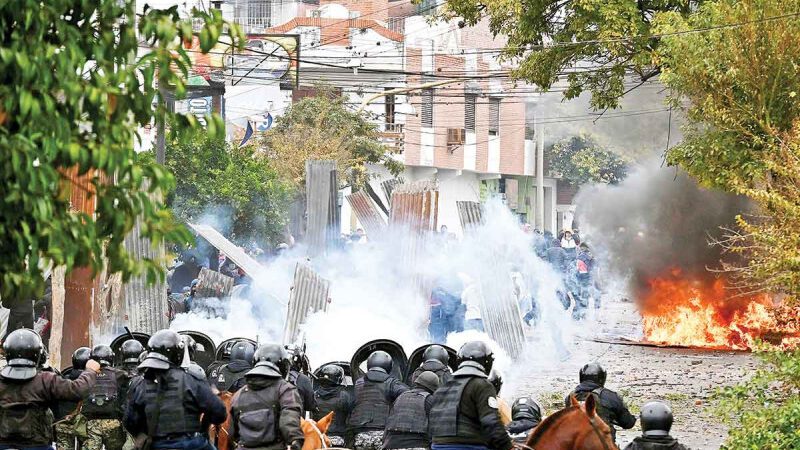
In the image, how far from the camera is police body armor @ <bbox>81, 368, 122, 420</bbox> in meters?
12.1

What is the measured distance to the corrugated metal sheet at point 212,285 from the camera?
24469 millimetres

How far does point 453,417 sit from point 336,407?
367 cm

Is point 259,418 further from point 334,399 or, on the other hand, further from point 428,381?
point 334,399

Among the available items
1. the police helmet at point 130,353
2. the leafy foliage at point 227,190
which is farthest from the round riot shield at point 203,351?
the leafy foliage at point 227,190

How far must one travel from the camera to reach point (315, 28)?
4962cm

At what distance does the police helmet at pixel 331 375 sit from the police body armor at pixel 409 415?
152cm

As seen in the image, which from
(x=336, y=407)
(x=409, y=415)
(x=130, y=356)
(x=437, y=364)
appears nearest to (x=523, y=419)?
(x=409, y=415)

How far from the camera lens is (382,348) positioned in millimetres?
15477

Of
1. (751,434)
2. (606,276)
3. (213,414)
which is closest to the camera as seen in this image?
(213,414)

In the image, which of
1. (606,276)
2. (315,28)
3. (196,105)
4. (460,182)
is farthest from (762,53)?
(460,182)

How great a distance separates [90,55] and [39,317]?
1764 cm

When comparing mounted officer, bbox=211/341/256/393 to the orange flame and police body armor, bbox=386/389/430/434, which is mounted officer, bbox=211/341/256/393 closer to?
police body armor, bbox=386/389/430/434

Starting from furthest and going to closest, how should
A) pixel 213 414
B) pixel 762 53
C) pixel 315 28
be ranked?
pixel 315 28 < pixel 762 53 < pixel 213 414

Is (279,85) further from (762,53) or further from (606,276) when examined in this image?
(762,53)
